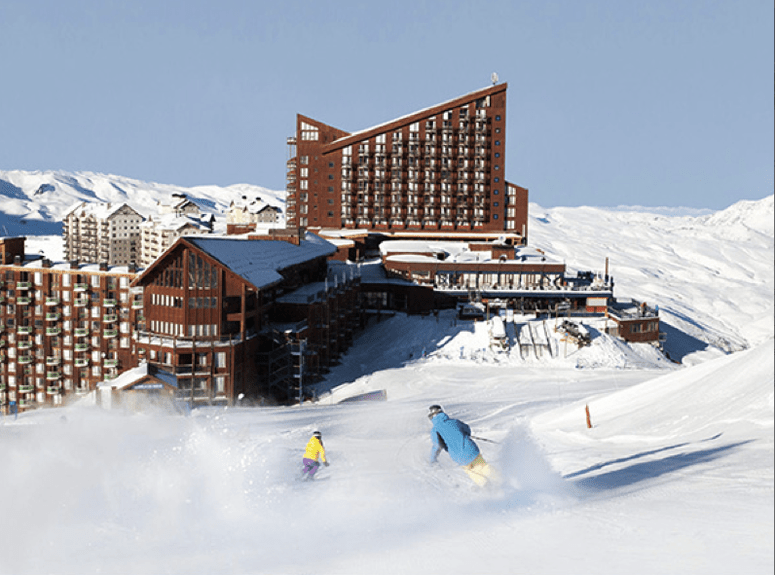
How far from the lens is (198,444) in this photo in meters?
18.5

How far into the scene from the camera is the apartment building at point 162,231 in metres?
140

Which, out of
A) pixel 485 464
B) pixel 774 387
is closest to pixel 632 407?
pixel 774 387

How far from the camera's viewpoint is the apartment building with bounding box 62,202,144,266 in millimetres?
152000

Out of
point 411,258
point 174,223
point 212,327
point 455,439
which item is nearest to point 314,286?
point 212,327

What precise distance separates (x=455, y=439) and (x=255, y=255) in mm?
41250

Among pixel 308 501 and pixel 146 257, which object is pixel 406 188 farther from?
pixel 308 501

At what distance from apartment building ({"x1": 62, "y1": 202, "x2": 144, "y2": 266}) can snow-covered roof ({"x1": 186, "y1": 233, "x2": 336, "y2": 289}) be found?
9647cm

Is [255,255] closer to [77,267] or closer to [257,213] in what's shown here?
[77,267]

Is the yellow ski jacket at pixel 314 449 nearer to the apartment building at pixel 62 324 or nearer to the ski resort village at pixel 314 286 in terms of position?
the ski resort village at pixel 314 286

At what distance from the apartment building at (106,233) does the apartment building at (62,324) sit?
77.6 metres

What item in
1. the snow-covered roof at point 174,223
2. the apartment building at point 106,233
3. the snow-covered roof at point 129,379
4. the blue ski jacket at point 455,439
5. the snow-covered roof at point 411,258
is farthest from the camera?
the apartment building at point 106,233

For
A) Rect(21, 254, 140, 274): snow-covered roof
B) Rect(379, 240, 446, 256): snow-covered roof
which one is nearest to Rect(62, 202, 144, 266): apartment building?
Rect(21, 254, 140, 274): snow-covered roof

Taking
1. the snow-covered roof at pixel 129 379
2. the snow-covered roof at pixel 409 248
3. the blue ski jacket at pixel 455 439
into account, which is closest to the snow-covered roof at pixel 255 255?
the snow-covered roof at pixel 129 379

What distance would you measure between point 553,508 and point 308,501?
4.83m
